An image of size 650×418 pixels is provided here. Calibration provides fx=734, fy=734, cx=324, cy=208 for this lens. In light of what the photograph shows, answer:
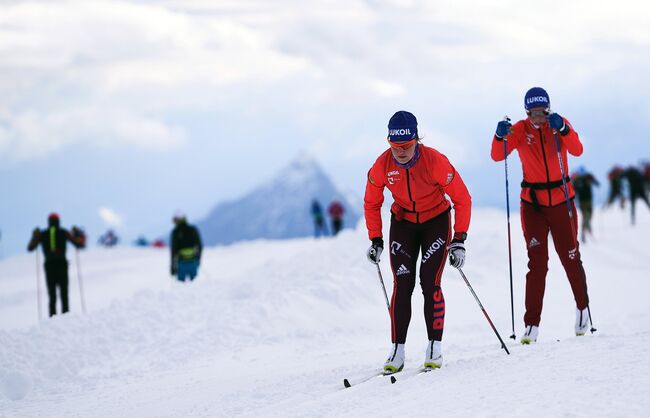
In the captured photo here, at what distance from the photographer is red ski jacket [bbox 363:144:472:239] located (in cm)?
605

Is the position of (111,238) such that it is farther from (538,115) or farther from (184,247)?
(538,115)

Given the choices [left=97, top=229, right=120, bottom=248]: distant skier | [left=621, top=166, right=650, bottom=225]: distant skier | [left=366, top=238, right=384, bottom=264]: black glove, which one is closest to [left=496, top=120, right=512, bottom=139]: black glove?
[left=366, top=238, right=384, bottom=264]: black glove

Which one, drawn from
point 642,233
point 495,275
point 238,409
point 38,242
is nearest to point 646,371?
point 238,409

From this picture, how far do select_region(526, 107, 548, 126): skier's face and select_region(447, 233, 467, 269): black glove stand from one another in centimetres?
159

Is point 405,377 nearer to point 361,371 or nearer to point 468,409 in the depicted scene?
point 361,371

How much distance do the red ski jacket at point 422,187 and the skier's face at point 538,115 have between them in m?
1.29

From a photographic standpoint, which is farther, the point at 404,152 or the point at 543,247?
the point at 543,247

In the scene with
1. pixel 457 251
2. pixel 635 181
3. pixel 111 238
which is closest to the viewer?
pixel 457 251

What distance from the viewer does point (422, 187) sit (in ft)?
20.2

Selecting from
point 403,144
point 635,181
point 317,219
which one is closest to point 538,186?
point 403,144

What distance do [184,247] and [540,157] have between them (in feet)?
34.6

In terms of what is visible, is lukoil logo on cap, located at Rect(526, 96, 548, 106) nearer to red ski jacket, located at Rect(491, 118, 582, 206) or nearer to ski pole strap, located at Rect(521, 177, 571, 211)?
red ski jacket, located at Rect(491, 118, 582, 206)

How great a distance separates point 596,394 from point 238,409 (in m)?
2.88

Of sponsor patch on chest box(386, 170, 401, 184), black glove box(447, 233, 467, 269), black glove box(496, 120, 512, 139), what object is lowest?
black glove box(447, 233, 467, 269)
